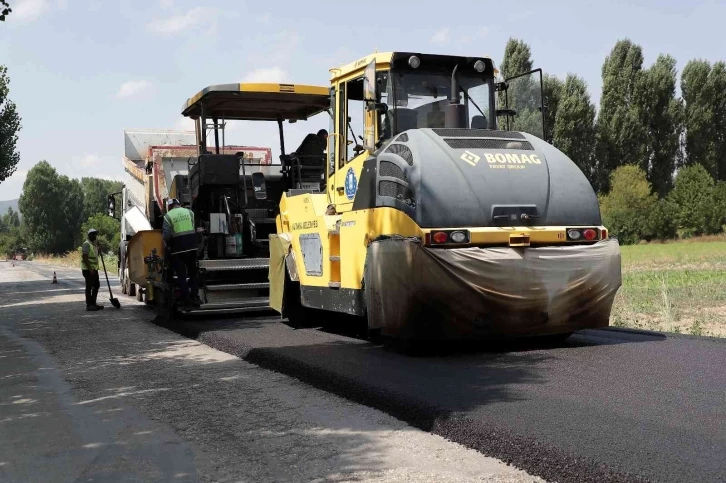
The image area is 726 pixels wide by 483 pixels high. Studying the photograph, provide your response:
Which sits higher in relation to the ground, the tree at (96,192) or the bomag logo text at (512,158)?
the tree at (96,192)

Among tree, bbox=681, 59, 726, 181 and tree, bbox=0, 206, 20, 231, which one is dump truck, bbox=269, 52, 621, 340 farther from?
tree, bbox=0, 206, 20, 231

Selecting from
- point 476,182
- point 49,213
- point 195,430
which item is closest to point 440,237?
point 476,182

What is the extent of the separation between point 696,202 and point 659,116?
584 centimetres

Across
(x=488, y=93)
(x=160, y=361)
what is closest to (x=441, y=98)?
(x=488, y=93)

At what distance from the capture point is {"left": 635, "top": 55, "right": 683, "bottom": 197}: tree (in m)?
42.5

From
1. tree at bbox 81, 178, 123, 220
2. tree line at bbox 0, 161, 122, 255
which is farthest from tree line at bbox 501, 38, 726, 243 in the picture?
tree at bbox 81, 178, 123, 220

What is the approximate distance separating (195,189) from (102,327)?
7.29 feet

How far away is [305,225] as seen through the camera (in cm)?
848

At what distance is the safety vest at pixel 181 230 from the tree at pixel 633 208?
115ft

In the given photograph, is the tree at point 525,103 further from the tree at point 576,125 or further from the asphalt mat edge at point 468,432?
the tree at point 576,125

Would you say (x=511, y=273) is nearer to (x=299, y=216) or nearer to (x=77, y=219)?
(x=299, y=216)

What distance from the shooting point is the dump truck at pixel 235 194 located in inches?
425

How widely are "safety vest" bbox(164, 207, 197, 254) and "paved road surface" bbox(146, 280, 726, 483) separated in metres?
3.20

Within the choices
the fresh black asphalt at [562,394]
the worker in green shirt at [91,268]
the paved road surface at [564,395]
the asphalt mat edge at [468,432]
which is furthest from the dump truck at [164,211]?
the asphalt mat edge at [468,432]
